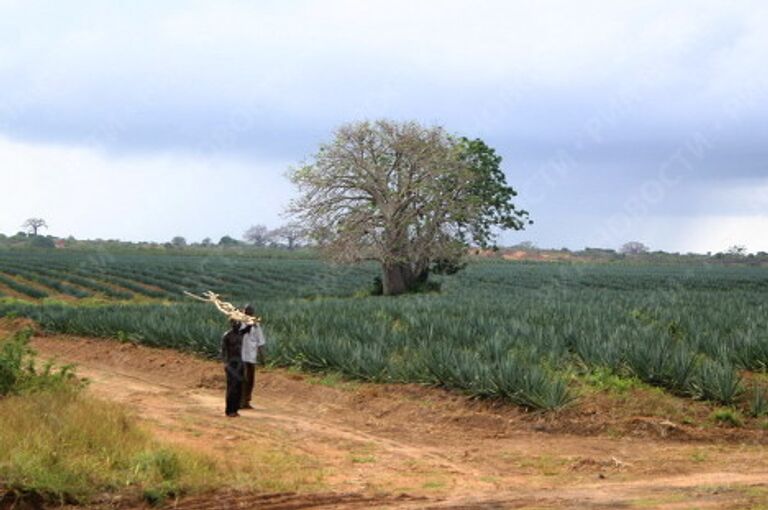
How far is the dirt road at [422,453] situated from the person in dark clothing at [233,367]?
0.69ft

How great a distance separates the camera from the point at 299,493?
7.93m

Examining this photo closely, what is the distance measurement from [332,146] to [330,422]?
82.6 ft

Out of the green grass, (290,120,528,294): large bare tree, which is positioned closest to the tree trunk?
(290,120,528,294): large bare tree

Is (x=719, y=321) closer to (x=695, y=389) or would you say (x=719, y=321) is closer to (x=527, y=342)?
(x=527, y=342)

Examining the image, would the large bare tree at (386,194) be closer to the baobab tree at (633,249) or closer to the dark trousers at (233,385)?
the dark trousers at (233,385)

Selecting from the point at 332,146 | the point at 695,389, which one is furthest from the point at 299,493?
the point at 332,146

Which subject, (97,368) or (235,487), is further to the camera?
(97,368)

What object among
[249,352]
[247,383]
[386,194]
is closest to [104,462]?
[249,352]

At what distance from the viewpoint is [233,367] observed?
12.1 meters

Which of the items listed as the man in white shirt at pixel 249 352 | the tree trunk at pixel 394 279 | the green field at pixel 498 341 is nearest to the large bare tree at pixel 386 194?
the tree trunk at pixel 394 279

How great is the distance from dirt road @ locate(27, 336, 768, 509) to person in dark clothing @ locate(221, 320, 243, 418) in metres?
0.21

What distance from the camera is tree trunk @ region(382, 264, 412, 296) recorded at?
124 feet

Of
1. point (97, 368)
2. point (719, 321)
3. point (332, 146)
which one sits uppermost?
point (332, 146)

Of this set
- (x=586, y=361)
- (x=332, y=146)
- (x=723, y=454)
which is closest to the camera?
(x=723, y=454)
